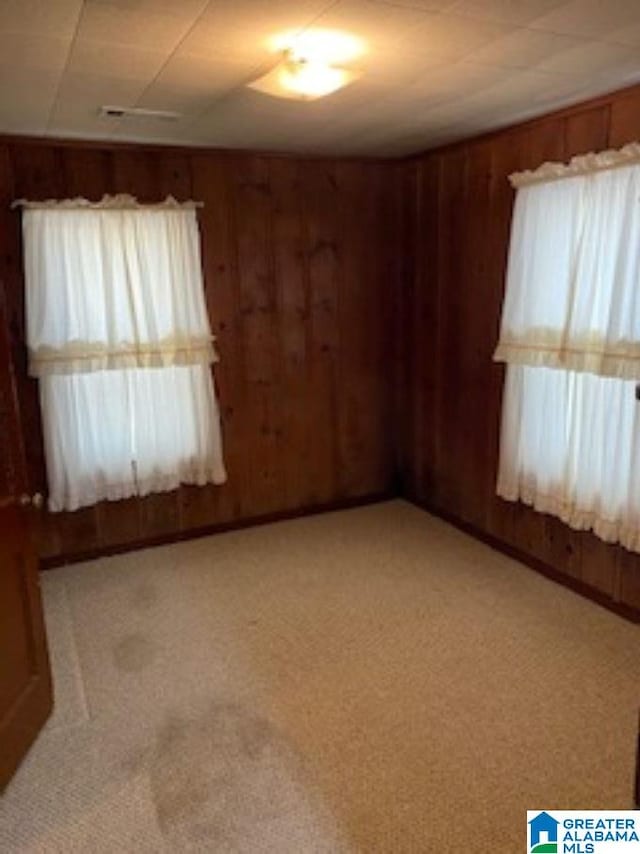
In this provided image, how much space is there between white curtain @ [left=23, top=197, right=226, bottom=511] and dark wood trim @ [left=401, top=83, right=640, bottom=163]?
1506mm

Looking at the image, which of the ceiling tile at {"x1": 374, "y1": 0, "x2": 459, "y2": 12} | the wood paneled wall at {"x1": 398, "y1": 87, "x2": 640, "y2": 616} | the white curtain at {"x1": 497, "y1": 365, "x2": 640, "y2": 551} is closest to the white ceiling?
the ceiling tile at {"x1": 374, "y1": 0, "x2": 459, "y2": 12}

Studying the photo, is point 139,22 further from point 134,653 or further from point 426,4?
point 134,653

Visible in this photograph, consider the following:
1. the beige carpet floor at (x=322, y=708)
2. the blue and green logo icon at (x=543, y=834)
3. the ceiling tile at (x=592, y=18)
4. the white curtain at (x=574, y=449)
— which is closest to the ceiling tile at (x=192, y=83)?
the ceiling tile at (x=592, y=18)

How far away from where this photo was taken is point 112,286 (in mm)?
3410

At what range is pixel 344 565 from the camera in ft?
11.6

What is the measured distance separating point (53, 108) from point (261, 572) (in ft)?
8.13

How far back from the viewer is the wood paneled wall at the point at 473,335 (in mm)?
2906

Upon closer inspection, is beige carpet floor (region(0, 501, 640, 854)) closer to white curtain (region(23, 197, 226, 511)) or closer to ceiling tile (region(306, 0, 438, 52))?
white curtain (region(23, 197, 226, 511))

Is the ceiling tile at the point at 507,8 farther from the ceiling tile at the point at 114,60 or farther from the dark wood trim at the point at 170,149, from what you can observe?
the dark wood trim at the point at 170,149

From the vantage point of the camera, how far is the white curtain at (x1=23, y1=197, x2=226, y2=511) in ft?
10.8

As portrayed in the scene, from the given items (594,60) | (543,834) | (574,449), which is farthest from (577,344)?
(543,834)

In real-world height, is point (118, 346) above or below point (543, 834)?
above

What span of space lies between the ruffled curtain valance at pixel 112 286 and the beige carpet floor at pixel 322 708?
4.08 ft

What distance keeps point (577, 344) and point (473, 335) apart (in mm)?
880
